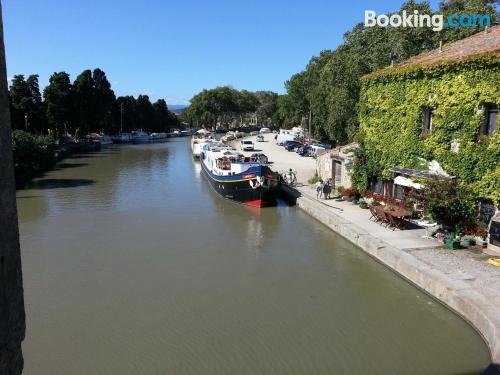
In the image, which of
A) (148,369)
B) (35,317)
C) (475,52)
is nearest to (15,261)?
(148,369)

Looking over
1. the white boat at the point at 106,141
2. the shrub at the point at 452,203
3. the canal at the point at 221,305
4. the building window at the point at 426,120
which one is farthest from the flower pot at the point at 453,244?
the white boat at the point at 106,141

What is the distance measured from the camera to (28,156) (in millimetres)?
38125

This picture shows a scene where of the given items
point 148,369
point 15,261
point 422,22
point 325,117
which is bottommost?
point 148,369

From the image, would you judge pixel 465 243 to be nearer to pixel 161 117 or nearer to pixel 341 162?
pixel 341 162

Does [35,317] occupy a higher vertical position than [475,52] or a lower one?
lower

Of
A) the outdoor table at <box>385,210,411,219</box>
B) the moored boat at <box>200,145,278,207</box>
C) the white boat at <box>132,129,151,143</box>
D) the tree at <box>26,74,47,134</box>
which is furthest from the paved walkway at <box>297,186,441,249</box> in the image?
the white boat at <box>132,129,151,143</box>

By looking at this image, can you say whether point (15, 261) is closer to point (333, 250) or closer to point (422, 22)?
point (333, 250)

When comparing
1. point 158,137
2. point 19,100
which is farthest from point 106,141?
point 19,100

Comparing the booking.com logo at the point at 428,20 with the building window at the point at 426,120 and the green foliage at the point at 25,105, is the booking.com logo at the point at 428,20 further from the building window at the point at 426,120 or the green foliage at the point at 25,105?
the green foliage at the point at 25,105

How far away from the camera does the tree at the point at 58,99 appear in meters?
63.1

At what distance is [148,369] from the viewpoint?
30.5ft

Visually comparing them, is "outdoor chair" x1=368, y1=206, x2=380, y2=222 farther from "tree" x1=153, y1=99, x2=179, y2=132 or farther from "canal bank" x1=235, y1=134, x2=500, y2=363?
"tree" x1=153, y1=99, x2=179, y2=132

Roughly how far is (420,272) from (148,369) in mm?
8006

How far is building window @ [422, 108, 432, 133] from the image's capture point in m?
18.4
